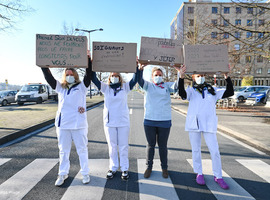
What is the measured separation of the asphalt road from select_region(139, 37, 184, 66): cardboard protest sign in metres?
2.12

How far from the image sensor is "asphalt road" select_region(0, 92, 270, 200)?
284cm

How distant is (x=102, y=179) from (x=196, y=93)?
224 centimetres

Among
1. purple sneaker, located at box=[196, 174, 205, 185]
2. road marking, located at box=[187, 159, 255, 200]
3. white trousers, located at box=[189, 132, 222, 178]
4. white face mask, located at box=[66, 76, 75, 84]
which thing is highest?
white face mask, located at box=[66, 76, 75, 84]

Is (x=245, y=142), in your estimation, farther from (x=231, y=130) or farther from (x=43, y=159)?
(x=43, y=159)

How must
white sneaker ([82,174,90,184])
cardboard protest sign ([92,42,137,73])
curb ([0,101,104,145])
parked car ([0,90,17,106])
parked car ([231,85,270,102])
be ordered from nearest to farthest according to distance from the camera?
1. white sneaker ([82,174,90,184])
2. cardboard protest sign ([92,42,137,73])
3. curb ([0,101,104,145])
4. parked car ([0,90,17,106])
5. parked car ([231,85,270,102])

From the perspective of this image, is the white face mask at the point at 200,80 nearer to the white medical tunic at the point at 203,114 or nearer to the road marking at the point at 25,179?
the white medical tunic at the point at 203,114

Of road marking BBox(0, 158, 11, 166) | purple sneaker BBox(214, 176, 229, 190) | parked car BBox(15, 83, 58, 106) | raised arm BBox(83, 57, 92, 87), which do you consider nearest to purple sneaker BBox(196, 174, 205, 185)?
purple sneaker BBox(214, 176, 229, 190)

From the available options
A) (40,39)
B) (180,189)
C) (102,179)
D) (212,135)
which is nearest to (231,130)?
(212,135)

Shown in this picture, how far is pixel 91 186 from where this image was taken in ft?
10.0

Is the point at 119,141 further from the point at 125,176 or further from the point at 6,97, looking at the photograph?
the point at 6,97

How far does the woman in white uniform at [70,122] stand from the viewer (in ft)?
10.3

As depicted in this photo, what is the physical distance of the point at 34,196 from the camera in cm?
276

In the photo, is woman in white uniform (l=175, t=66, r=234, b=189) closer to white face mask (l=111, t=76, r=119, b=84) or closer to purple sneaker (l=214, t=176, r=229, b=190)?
purple sneaker (l=214, t=176, r=229, b=190)

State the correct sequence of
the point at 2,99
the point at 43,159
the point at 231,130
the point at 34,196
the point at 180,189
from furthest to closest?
1. the point at 2,99
2. the point at 231,130
3. the point at 43,159
4. the point at 180,189
5. the point at 34,196
